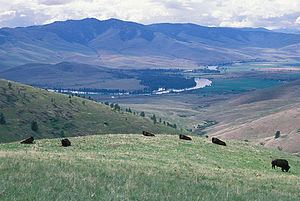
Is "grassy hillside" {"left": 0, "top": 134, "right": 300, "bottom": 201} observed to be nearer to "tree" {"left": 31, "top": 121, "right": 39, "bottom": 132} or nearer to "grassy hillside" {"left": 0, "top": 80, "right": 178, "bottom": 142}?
"tree" {"left": 31, "top": 121, "right": 39, "bottom": 132}

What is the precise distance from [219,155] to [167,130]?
384 feet

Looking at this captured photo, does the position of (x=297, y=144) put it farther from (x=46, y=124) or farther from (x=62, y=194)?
(x=62, y=194)

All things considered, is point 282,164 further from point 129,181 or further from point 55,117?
point 55,117

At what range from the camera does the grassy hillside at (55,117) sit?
12988 centimetres

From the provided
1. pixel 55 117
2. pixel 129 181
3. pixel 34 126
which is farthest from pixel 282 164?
pixel 55 117

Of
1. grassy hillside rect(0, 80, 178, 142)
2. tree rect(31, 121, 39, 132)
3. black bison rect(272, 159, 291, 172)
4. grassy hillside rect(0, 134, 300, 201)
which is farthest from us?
grassy hillside rect(0, 80, 178, 142)

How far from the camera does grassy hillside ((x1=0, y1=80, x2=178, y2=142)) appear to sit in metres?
130

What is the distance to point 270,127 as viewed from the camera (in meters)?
194

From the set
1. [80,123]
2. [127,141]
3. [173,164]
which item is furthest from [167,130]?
[173,164]

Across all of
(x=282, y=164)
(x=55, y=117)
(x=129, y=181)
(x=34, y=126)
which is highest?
(x=129, y=181)

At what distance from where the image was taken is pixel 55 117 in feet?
471

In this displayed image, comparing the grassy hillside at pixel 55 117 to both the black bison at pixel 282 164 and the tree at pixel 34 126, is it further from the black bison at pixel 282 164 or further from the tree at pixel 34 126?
the black bison at pixel 282 164

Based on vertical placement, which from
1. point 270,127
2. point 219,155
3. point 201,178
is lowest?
point 270,127

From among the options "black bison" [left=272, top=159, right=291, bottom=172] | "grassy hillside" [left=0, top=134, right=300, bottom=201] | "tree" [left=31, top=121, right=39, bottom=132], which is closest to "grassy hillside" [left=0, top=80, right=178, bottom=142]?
"tree" [left=31, top=121, right=39, bottom=132]
